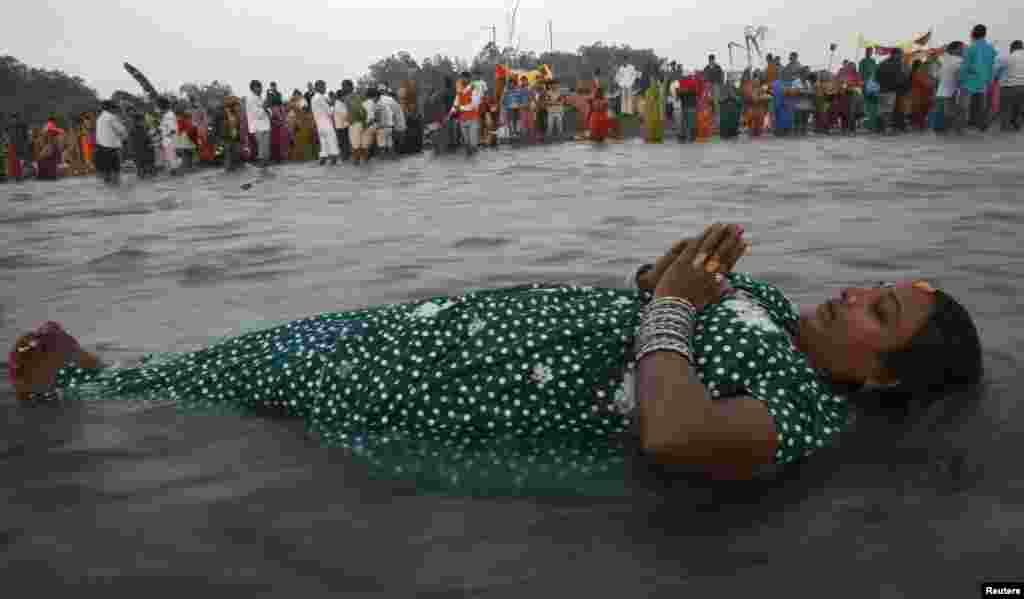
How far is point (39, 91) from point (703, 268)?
63456 mm

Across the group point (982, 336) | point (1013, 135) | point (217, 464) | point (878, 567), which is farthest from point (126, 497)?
point (1013, 135)

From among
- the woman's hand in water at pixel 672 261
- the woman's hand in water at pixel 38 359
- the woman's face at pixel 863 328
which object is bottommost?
the woman's hand in water at pixel 38 359

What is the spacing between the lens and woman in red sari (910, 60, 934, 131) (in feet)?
54.0

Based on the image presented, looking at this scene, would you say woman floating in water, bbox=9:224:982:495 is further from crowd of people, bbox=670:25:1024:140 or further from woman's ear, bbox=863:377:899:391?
crowd of people, bbox=670:25:1024:140

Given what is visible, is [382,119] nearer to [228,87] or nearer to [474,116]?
[474,116]

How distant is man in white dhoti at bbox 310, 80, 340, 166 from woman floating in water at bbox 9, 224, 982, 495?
46.7 feet

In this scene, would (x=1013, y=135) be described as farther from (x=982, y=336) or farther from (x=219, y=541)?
(x=219, y=541)

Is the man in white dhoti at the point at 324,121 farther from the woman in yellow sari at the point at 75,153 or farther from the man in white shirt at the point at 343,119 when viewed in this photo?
the woman in yellow sari at the point at 75,153

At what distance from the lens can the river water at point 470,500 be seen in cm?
177

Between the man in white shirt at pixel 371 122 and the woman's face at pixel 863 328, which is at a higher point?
the man in white shirt at pixel 371 122

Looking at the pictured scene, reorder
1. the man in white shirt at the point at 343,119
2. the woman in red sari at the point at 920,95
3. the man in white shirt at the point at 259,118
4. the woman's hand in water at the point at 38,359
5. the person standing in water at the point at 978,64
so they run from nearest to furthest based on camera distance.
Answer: the woman's hand in water at the point at 38,359, the person standing in water at the point at 978,64, the man in white shirt at the point at 259,118, the woman in red sari at the point at 920,95, the man in white shirt at the point at 343,119

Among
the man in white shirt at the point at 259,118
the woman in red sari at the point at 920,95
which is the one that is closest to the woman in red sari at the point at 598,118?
the woman in red sari at the point at 920,95

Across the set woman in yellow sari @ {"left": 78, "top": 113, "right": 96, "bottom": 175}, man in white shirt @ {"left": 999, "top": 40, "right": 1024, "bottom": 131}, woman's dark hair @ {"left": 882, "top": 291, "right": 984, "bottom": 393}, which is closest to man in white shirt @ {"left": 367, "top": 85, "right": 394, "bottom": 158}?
woman in yellow sari @ {"left": 78, "top": 113, "right": 96, "bottom": 175}

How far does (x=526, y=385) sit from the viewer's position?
2201 millimetres
